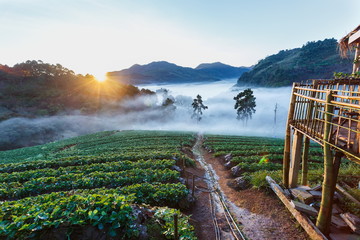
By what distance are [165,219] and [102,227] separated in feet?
8.88

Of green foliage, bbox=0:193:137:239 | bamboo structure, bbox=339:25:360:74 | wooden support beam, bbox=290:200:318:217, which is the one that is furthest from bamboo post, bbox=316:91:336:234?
bamboo structure, bbox=339:25:360:74

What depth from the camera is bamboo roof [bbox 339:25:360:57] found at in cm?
1048

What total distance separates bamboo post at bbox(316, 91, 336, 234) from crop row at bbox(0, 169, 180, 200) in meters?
8.22

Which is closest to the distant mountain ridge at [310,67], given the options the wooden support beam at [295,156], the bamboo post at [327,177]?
the wooden support beam at [295,156]

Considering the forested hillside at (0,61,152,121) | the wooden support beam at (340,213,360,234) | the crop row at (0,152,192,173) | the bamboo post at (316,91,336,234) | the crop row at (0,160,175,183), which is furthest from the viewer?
the forested hillside at (0,61,152,121)

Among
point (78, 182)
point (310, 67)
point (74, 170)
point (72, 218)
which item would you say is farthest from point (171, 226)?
point (310, 67)

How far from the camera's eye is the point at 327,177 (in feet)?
19.3

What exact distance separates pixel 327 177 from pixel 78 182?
12.9 metres

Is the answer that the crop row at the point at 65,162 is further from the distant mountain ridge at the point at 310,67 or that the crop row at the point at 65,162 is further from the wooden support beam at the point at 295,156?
the distant mountain ridge at the point at 310,67

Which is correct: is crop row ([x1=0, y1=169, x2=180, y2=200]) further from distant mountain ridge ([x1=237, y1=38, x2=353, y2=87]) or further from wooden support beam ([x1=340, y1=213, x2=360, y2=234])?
distant mountain ridge ([x1=237, y1=38, x2=353, y2=87])

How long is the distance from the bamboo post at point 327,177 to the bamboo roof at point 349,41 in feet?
28.0

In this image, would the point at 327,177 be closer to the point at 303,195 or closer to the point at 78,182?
the point at 303,195

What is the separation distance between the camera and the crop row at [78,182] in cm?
1041

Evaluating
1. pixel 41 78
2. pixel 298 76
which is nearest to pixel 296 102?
pixel 41 78
